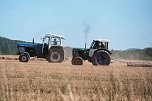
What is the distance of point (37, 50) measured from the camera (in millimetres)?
24125

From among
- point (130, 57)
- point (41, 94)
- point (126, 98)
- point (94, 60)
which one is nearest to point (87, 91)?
point (41, 94)

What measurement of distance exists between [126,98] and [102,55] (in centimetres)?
1618

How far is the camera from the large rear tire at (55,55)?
945 inches

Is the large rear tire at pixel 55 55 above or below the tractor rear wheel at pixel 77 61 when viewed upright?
above

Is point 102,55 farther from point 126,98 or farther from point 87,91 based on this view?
point 126,98

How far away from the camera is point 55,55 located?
24141mm

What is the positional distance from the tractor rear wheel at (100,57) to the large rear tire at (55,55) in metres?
2.26

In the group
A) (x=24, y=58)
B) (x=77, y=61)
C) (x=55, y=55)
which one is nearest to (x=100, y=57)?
(x=77, y=61)

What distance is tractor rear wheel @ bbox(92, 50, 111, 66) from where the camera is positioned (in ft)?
76.0

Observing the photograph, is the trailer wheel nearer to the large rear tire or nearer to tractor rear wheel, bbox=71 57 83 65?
the large rear tire

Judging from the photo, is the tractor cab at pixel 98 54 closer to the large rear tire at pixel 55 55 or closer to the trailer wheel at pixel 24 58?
the large rear tire at pixel 55 55

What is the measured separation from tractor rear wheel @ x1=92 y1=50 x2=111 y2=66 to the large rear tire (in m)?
2.26

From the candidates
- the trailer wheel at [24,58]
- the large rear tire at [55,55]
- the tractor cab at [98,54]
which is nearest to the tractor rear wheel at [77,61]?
the tractor cab at [98,54]

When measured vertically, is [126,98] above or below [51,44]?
below
